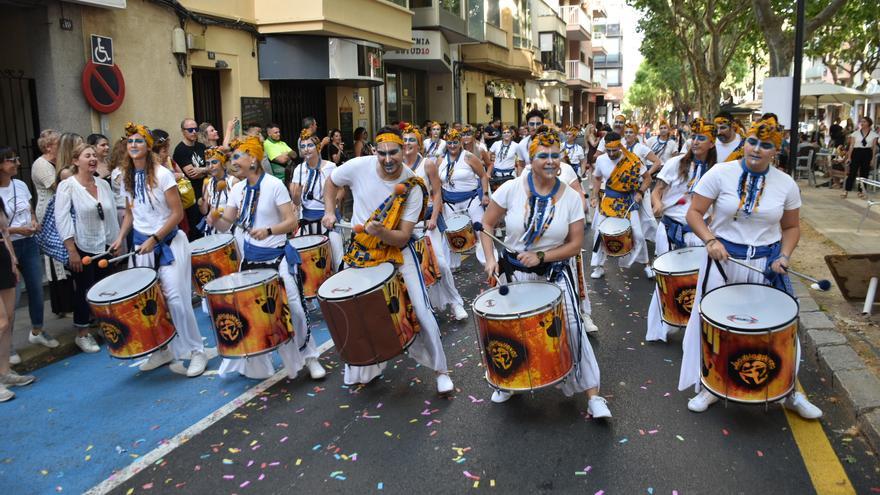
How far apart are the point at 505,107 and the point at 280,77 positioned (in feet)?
78.6

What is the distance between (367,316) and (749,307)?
2.47 m

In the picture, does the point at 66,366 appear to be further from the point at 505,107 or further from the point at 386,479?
the point at 505,107

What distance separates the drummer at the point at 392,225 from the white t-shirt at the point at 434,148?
198 inches

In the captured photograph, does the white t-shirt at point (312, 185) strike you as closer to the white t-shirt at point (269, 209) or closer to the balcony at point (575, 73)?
the white t-shirt at point (269, 209)

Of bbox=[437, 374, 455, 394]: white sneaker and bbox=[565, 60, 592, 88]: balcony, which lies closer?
bbox=[437, 374, 455, 394]: white sneaker

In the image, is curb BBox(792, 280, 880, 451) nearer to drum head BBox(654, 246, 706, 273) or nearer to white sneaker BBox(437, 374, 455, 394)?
drum head BBox(654, 246, 706, 273)

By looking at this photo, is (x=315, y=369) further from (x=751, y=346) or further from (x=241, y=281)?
(x=751, y=346)

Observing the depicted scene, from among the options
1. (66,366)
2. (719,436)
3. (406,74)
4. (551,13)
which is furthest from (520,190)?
(551,13)

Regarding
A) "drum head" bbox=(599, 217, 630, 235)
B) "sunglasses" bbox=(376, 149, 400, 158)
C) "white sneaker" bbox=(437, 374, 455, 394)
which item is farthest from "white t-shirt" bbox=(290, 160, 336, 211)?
"white sneaker" bbox=(437, 374, 455, 394)

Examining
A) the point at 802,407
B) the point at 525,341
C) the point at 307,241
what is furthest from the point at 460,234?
the point at 802,407

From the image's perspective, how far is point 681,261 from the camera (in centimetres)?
637

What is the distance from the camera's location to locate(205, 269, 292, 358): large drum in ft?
17.9

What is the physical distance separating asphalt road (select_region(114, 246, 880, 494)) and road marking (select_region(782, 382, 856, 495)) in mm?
34

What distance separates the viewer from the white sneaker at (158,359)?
6.51m
